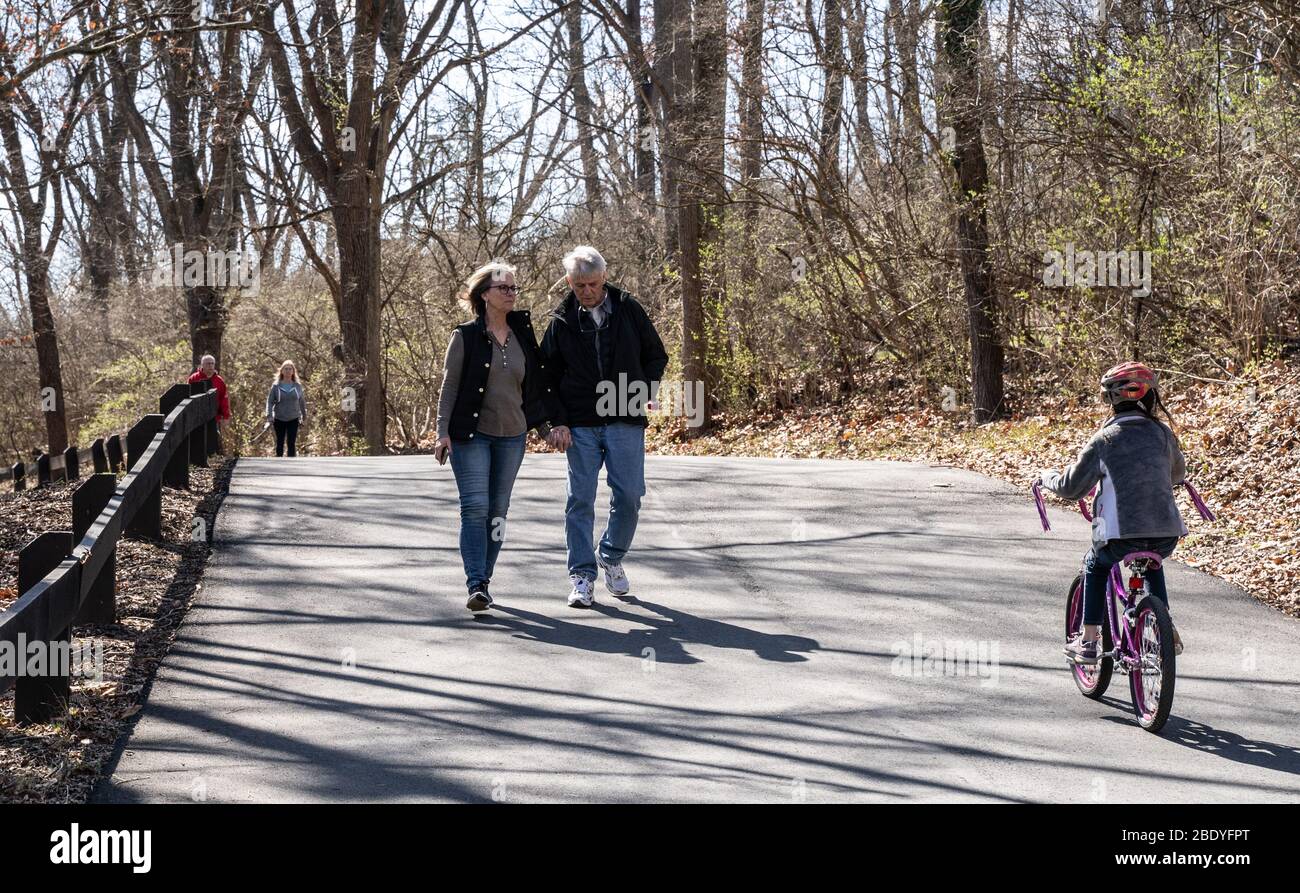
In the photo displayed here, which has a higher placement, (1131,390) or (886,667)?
(1131,390)

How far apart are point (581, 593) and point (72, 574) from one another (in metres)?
A: 3.21

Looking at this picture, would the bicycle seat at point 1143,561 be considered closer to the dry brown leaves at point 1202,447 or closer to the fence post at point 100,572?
the dry brown leaves at point 1202,447

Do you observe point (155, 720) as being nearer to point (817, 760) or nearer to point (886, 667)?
point (817, 760)

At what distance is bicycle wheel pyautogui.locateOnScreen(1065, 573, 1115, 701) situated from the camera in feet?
21.6

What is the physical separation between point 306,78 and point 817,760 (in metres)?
24.5

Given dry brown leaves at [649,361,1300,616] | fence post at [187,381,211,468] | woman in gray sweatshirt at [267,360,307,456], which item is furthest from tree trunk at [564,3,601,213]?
fence post at [187,381,211,468]

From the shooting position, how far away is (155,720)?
20.5 feet

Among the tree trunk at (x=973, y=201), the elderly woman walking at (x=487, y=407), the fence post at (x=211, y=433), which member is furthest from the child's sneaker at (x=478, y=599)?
the tree trunk at (x=973, y=201)

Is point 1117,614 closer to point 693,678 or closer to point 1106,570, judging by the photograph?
point 1106,570

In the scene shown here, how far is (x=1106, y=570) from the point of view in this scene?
6652 millimetres

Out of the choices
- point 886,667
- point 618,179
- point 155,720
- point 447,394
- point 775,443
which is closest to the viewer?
point 155,720

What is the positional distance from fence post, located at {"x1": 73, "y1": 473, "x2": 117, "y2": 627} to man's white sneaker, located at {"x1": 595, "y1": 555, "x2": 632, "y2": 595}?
285 centimetres

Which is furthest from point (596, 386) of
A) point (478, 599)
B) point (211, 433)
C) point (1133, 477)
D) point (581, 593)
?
point (211, 433)

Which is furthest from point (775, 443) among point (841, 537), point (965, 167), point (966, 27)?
point (841, 537)
